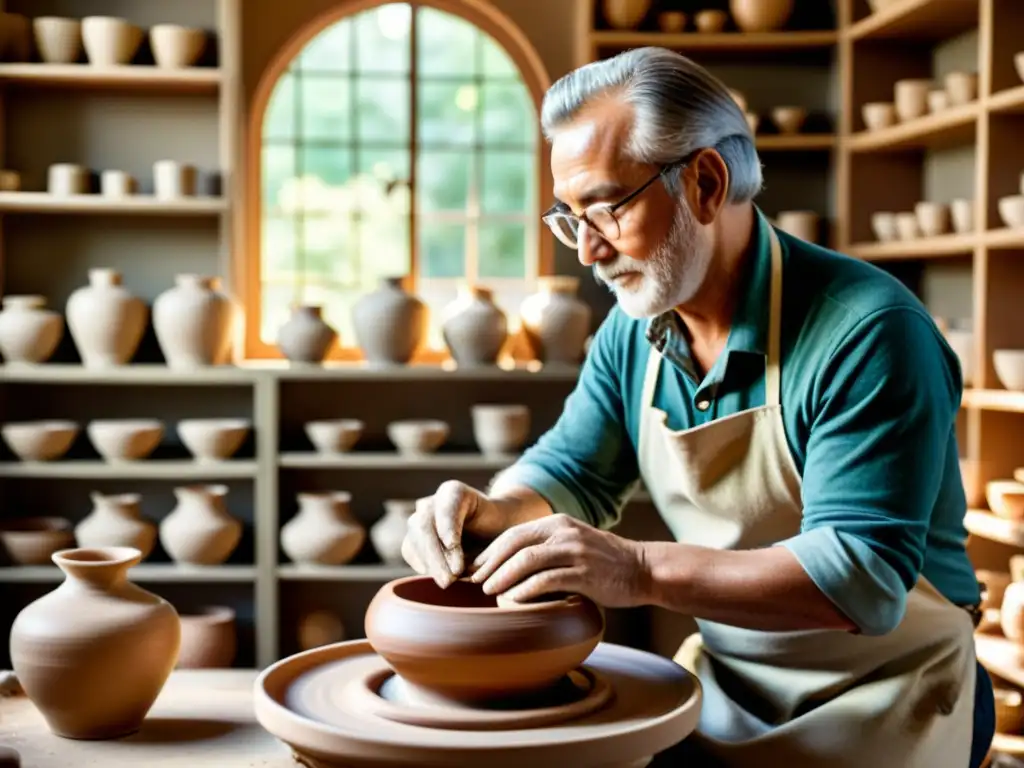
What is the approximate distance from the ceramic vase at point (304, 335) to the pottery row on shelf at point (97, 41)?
1011 millimetres

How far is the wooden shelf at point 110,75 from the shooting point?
4.20 metres

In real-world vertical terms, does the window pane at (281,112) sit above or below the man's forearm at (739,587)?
above

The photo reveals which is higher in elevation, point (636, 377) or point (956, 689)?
point (636, 377)

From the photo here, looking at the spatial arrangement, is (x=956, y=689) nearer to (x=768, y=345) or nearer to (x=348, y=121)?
(x=768, y=345)

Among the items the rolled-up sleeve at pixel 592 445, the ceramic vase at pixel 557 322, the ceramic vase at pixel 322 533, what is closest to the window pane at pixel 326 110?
the ceramic vase at pixel 557 322

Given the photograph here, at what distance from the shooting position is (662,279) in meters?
1.76

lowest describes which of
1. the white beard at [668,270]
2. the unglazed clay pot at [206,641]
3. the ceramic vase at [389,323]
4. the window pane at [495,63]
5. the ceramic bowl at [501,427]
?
the unglazed clay pot at [206,641]

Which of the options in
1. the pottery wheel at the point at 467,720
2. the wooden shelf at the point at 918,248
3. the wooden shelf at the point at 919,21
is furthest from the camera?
the wooden shelf at the point at 919,21

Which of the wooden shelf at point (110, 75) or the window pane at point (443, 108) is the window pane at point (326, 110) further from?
the wooden shelf at point (110, 75)

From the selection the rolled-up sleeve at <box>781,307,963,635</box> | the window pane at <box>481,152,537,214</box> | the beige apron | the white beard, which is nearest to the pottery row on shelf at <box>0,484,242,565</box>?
the window pane at <box>481,152,537,214</box>

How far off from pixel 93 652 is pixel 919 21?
3.44 m

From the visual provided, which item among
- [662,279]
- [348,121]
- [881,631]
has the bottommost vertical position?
[881,631]

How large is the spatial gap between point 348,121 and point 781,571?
3539mm

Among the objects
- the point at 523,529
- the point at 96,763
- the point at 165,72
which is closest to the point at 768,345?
the point at 523,529
